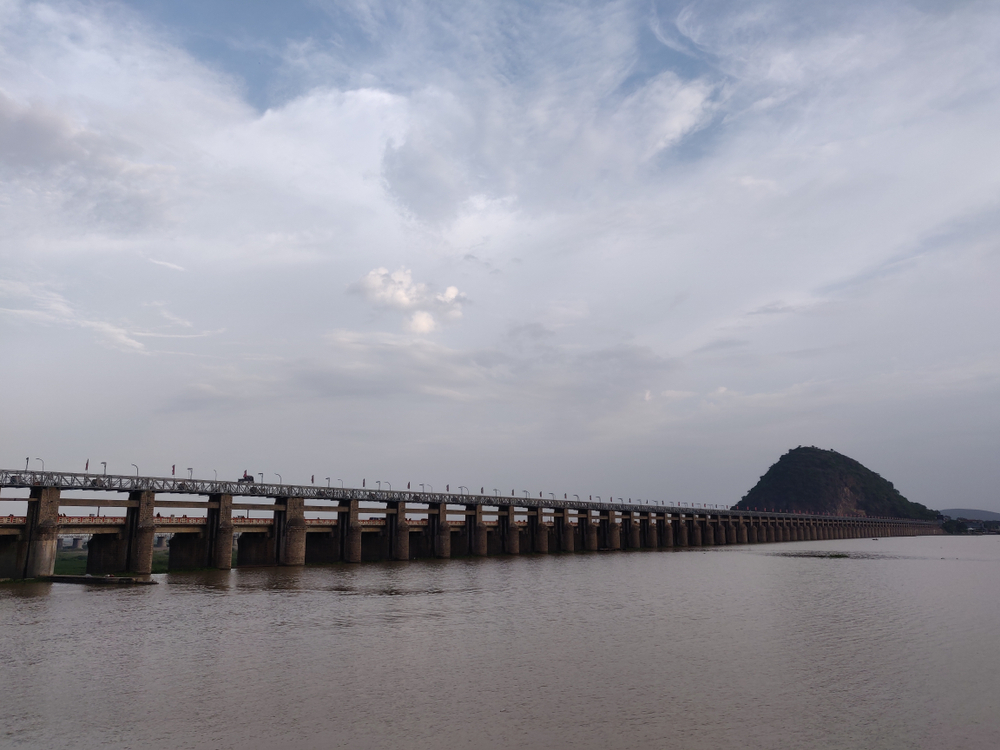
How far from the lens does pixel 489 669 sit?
37.8 metres

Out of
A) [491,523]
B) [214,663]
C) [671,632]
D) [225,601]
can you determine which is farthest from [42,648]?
[491,523]

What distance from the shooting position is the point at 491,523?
470ft

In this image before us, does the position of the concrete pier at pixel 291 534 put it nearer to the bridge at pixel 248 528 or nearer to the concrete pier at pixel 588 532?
the bridge at pixel 248 528

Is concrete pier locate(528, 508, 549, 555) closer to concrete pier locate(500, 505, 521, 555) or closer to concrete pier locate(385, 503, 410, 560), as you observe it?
concrete pier locate(500, 505, 521, 555)

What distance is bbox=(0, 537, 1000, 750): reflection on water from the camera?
27.1 m

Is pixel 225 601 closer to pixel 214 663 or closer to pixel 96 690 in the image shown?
pixel 214 663

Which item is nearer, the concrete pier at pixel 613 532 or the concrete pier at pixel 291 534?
the concrete pier at pixel 291 534

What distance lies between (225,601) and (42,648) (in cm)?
2211

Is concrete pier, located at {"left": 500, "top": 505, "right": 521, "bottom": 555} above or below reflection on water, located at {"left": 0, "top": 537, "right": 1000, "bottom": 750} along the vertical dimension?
above

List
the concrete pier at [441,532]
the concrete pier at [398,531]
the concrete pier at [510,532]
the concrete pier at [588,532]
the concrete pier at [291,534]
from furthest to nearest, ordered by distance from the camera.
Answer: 1. the concrete pier at [588,532]
2. the concrete pier at [510,532]
3. the concrete pier at [441,532]
4. the concrete pier at [398,531]
5. the concrete pier at [291,534]

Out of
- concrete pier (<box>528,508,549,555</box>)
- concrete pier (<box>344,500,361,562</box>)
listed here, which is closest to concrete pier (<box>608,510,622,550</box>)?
concrete pier (<box>528,508,549,555</box>)

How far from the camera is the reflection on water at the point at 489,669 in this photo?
89.0ft

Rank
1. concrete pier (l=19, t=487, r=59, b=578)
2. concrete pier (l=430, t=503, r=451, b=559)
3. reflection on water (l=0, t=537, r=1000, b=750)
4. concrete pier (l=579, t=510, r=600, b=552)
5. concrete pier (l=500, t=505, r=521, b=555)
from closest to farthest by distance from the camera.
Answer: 1. reflection on water (l=0, t=537, r=1000, b=750)
2. concrete pier (l=19, t=487, r=59, b=578)
3. concrete pier (l=430, t=503, r=451, b=559)
4. concrete pier (l=500, t=505, r=521, b=555)
5. concrete pier (l=579, t=510, r=600, b=552)

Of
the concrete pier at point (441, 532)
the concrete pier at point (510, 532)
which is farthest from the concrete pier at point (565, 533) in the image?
the concrete pier at point (441, 532)
